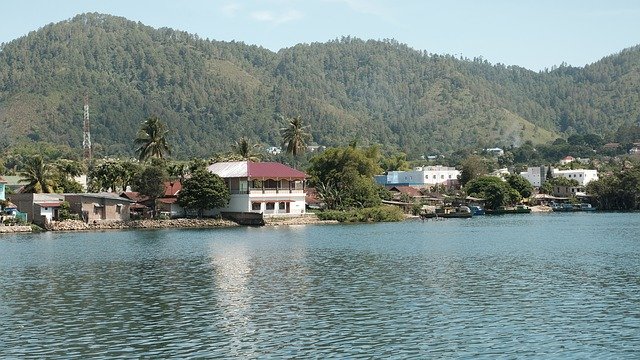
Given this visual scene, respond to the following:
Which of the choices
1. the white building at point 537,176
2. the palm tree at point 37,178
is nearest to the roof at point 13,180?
the palm tree at point 37,178

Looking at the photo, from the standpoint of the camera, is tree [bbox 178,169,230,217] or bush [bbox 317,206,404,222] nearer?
tree [bbox 178,169,230,217]

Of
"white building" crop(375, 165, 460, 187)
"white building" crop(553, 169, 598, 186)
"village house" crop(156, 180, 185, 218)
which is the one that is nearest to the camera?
"village house" crop(156, 180, 185, 218)

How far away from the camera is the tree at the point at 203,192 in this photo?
9069 cm

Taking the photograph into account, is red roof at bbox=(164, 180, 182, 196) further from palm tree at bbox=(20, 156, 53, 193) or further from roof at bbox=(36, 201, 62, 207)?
roof at bbox=(36, 201, 62, 207)

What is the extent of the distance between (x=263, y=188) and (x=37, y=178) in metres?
24.0

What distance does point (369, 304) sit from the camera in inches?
1294

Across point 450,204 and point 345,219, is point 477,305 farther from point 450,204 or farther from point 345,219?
point 450,204

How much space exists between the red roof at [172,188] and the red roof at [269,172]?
9222 millimetres

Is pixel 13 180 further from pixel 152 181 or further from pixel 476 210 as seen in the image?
pixel 476 210

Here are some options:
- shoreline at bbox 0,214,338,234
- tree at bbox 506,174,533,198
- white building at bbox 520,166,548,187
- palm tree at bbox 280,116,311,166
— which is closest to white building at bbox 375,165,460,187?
white building at bbox 520,166,548,187

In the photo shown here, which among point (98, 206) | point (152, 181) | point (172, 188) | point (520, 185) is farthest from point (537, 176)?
point (98, 206)

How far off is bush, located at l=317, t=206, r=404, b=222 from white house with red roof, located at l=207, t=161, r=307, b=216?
3273 millimetres

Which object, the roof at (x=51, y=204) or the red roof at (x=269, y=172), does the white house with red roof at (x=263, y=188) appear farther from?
the roof at (x=51, y=204)

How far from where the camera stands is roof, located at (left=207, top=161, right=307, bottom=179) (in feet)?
314
